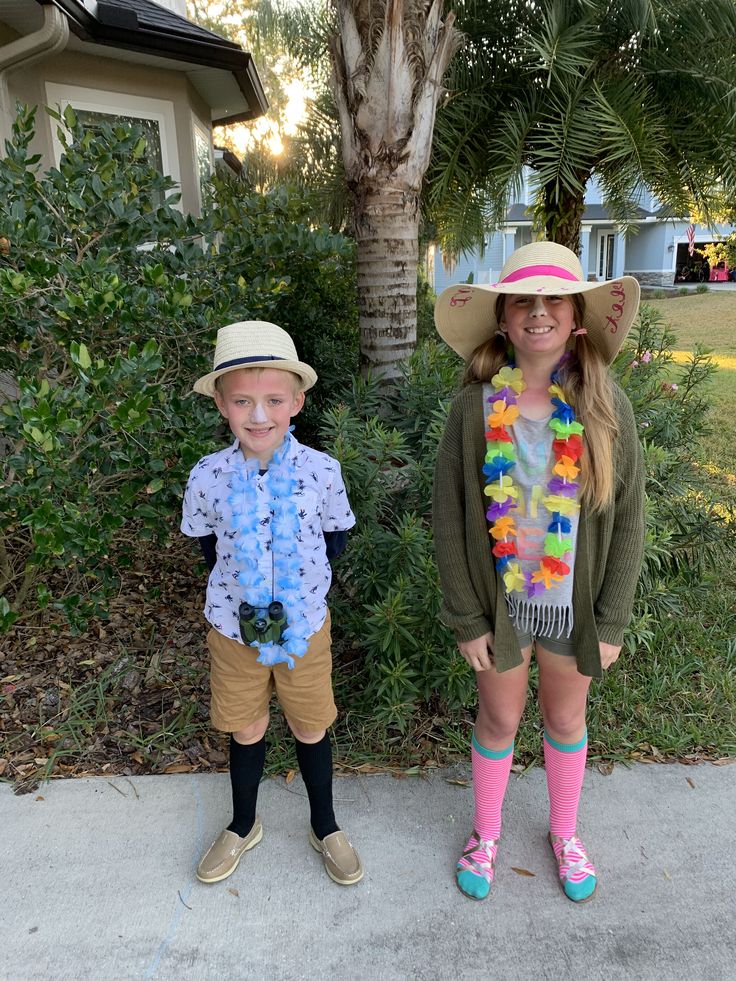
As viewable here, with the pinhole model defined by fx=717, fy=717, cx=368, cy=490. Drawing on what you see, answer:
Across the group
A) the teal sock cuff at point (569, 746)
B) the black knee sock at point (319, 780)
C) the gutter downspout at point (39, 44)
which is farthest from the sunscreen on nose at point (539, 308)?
the gutter downspout at point (39, 44)

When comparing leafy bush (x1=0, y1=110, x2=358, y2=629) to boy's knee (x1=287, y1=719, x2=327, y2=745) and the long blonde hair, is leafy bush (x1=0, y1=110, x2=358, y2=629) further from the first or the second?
the long blonde hair

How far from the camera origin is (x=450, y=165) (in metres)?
6.23

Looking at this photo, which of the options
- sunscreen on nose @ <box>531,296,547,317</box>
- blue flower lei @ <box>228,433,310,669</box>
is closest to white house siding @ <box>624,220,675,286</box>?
sunscreen on nose @ <box>531,296,547,317</box>

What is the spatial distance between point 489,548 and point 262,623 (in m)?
0.67

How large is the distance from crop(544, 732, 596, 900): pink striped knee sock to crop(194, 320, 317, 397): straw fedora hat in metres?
1.39

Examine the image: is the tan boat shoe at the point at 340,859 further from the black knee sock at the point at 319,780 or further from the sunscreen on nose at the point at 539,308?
the sunscreen on nose at the point at 539,308

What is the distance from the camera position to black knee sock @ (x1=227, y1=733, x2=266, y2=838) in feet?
7.34

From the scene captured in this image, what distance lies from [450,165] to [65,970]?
20.1 ft

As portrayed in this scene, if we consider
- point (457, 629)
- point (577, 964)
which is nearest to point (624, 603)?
point (457, 629)

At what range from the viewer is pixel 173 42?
21.7 feet

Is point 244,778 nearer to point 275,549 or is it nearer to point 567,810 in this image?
point 275,549

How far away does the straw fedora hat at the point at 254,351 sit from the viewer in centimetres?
194

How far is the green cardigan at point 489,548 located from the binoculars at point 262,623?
0.49m

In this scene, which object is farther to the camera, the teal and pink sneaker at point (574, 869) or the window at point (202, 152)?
the window at point (202, 152)
